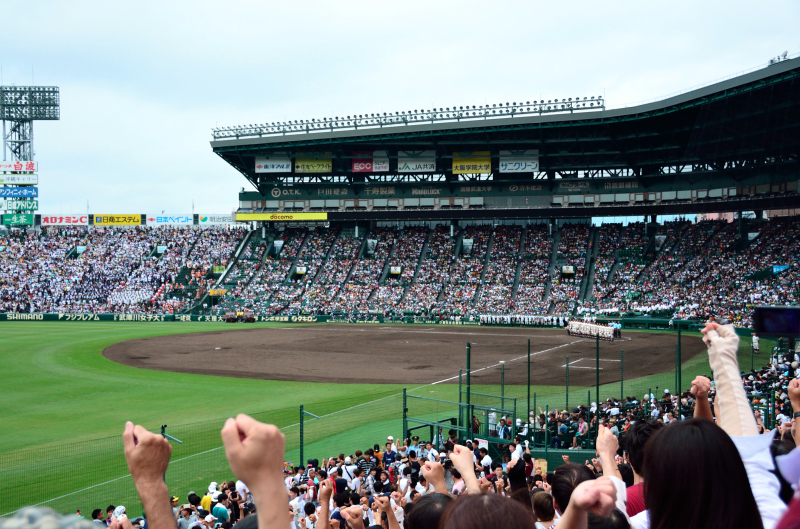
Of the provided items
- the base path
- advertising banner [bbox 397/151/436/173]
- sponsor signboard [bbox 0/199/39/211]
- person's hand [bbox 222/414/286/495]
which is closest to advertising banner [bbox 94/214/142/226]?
sponsor signboard [bbox 0/199/39/211]

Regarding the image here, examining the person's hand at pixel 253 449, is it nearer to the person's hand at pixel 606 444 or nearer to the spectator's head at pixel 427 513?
the spectator's head at pixel 427 513

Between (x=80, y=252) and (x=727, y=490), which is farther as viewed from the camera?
(x=80, y=252)

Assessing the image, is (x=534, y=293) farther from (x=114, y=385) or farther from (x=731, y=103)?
(x=114, y=385)

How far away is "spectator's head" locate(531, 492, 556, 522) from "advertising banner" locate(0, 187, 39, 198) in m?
91.6

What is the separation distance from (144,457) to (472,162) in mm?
68609

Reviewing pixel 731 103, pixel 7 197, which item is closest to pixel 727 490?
pixel 731 103

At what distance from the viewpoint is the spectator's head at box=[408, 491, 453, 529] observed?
3299 millimetres

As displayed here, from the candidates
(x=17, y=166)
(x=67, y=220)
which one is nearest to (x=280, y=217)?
(x=67, y=220)

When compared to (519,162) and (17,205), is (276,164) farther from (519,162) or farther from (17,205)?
(17,205)

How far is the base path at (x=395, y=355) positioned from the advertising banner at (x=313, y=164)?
27.9 metres

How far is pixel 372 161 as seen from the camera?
237 feet

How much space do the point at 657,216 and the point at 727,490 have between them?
7130 cm

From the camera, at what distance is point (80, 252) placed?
7919cm

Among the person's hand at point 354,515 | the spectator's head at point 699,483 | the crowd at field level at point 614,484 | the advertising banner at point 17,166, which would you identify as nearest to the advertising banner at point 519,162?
the advertising banner at point 17,166
